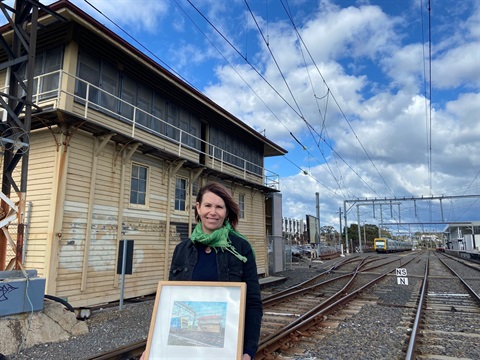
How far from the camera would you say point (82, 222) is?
1018cm

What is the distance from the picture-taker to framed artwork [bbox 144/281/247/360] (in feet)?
7.18

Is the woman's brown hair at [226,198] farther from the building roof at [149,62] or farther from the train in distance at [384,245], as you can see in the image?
the train in distance at [384,245]

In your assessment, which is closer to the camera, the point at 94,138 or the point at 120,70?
the point at 94,138

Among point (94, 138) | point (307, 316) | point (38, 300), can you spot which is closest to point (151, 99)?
point (94, 138)

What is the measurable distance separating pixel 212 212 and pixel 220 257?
0.33 m

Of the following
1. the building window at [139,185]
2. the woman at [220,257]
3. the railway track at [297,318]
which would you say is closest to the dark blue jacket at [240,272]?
the woman at [220,257]

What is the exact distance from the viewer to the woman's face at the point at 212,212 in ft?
8.36

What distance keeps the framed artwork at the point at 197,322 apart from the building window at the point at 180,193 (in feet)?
40.0

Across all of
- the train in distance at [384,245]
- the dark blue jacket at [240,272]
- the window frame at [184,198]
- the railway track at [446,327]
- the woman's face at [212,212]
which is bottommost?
the railway track at [446,327]

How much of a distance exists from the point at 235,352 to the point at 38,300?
6445 mm

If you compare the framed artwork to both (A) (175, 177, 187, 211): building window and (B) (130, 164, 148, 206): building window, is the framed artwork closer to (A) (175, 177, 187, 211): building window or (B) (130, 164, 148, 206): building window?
(B) (130, 164, 148, 206): building window

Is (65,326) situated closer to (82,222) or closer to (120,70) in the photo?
(82,222)

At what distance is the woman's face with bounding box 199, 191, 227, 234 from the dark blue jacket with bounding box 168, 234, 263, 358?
15cm

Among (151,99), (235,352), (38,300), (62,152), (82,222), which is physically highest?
(151,99)
